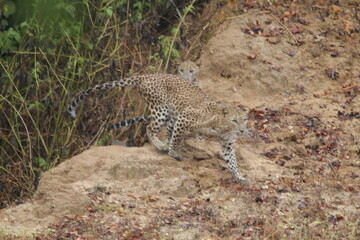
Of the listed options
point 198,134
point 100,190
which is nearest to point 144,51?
point 198,134

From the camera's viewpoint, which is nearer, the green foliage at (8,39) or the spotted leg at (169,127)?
the spotted leg at (169,127)

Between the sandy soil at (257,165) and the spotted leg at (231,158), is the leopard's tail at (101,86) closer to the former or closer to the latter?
the sandy soil at (257,165)

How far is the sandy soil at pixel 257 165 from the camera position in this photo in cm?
1018

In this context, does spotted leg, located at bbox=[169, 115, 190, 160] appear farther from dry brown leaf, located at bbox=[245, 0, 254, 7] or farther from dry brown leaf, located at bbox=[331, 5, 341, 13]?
dry brown leaf, located at bbox=[331, 5, 341, 13]

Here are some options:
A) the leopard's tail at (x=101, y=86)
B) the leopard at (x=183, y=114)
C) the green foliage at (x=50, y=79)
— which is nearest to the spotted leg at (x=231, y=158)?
the leopard at (x=183, y=114)

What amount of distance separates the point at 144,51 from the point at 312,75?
9.14 ft

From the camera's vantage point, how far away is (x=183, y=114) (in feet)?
38.5

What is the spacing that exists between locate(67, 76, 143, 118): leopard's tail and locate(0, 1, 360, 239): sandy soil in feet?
3.05

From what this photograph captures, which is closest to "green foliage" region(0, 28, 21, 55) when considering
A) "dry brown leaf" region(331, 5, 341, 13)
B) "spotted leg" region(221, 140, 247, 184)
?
"spotted leg" region(221, 140, 247, 184)

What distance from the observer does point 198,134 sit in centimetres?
1184

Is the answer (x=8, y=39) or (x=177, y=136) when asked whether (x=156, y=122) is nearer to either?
(x=177, y=136)

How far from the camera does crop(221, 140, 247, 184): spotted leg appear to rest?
11.3 metres

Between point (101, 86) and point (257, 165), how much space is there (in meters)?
2.46

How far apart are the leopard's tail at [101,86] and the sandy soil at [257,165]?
929 millimetres
